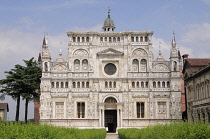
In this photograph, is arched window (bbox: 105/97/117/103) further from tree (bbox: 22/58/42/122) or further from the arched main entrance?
tree (bbox: 22/58/42/122)

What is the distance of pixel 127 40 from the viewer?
207ft

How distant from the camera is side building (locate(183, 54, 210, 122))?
136 feet

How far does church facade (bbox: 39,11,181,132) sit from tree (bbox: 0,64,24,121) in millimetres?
4496

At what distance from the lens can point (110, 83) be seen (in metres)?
61.7

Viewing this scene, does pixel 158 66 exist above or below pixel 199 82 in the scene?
above

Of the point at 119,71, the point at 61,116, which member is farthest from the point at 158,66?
the point at 61,116

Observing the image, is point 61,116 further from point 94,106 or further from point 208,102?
point 208,102

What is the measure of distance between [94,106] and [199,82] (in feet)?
74.2

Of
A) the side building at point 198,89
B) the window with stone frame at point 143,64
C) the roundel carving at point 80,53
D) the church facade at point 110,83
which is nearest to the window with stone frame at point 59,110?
the church facade at point 110,83

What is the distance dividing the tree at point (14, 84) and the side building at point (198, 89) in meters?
31.2

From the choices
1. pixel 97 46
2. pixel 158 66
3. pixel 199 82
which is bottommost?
pixel 199 82

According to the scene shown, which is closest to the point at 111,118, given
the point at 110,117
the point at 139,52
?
the point at 110,117

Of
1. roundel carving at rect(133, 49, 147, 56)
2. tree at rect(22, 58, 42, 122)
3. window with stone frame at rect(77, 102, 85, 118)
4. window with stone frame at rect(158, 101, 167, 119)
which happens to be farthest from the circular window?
tree at rect(22, 58, 42, 122)

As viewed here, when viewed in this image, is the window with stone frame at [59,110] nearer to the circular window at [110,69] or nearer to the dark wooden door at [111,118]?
the dark wooden door at [111,118]
